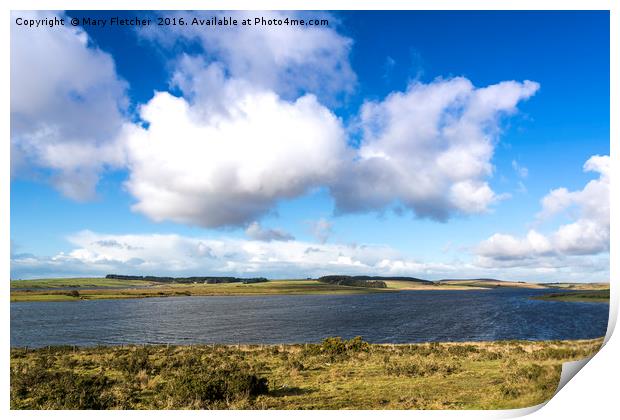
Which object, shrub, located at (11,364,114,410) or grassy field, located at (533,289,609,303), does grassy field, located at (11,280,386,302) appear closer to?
grassy field, located at (533,289,609,303)

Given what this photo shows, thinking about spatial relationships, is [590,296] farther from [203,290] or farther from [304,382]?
[203,290]

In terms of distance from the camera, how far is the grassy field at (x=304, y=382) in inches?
466

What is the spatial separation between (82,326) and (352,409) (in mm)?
44642

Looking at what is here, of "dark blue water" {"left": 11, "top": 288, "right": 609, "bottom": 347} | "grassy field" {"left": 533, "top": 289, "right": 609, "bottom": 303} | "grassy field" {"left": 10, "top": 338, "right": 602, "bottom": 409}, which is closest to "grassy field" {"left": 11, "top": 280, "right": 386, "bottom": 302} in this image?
"dark blue water" {"left": 11, "top": 288, "right": 609, "bottom": 347}

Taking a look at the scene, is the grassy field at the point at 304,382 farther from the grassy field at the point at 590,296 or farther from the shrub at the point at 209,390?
the grassy field at the point at 590,296

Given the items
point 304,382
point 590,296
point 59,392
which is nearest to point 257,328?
point 304,382

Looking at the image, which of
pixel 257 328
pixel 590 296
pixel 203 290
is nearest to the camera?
pixel 590 296

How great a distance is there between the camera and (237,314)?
62.4 m

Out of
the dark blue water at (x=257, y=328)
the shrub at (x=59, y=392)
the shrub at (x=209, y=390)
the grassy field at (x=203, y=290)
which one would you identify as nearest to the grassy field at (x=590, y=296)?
the dark blue water at (x=257, y=328)

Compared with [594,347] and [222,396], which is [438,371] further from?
[222,396]

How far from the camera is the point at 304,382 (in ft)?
47.1

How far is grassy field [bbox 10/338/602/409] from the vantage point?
1184 cm

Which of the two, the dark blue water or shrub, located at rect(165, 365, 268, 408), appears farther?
the dark blue water
